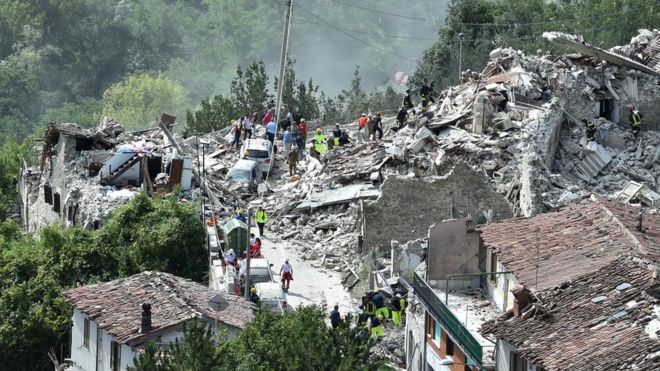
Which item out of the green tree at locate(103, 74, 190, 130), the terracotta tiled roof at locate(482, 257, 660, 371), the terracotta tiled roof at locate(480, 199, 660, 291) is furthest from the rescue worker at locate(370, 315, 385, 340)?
the green tree at locate(103, 74, 190, 130)

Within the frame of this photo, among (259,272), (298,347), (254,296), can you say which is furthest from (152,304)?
(298,347)

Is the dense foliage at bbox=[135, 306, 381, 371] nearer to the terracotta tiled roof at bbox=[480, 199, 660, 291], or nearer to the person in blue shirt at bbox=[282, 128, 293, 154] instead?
the terracotta tiled roof at bbox=[480, 199, 660, 291]

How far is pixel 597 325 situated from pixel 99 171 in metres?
27.5

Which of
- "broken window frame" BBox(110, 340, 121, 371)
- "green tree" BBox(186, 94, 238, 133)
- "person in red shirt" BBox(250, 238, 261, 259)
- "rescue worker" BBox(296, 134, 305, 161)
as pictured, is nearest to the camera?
"broken window frame" BBox(110, 340, 121, 371)

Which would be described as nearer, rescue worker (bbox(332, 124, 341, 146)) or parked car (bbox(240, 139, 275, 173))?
rescue worker (bbox(332, 124, 341, 146))

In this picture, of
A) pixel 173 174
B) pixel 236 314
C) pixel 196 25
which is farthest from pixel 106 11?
pixel 236 314

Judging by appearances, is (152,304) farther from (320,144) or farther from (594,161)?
(594,161)

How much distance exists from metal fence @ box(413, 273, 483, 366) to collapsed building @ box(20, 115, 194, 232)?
645 inches

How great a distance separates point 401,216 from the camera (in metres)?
44.9

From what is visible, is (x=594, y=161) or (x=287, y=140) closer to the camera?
(x=594, y=161)

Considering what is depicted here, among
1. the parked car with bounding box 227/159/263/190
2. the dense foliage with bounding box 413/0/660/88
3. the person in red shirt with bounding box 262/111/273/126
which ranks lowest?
the parked car with bounding box 227/159/263/190

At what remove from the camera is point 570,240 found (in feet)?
115

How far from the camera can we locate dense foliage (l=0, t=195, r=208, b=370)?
45688mm

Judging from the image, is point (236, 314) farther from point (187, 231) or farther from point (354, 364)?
point (187, 231)
